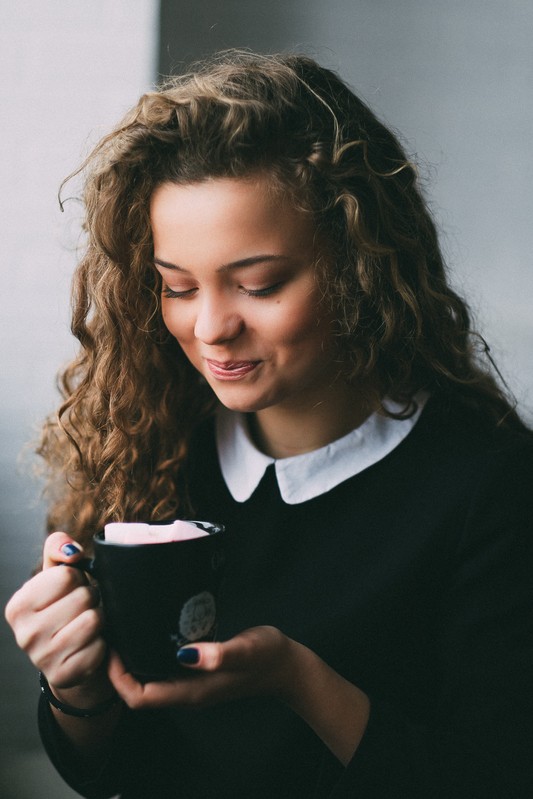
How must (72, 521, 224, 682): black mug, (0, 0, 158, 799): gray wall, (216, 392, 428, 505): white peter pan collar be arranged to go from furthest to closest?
(0, 0, 158, 799): gray wall < (216, 392, 428, 505): white peter pan collar < (72, 521, 224, 682): black mug

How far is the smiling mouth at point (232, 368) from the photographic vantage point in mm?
897

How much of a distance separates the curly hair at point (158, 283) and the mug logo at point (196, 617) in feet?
1.21

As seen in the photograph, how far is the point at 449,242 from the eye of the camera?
1.56 meters

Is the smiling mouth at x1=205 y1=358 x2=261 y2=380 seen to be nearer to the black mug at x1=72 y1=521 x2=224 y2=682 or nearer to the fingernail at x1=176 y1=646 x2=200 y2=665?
the black mug at x1=72 y1=521 x2=224 y2=682

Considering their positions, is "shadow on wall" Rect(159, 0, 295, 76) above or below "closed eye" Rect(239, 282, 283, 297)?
above

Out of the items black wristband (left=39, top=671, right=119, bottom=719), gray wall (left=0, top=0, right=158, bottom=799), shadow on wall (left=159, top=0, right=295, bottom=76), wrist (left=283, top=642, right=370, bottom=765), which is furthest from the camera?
shadow on wall (left=159, top=0, right=295, bottom=76)

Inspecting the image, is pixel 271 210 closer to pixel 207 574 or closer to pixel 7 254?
pixel 207 574

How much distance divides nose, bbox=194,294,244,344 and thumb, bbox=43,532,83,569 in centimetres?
26

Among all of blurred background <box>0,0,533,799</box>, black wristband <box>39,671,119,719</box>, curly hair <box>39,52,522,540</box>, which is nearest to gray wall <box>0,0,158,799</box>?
blurred background <box>0,0,533,799</box>

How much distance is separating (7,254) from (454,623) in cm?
87

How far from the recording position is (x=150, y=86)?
1312mm

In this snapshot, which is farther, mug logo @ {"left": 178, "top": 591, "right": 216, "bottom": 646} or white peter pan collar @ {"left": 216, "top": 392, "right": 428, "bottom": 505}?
white peter pan collar @ {"left": 216, "top": 392, "right": 428, "bottom": 505}

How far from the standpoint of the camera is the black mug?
67cm

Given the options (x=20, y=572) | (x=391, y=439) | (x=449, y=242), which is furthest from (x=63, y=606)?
(x=449, y=242)
